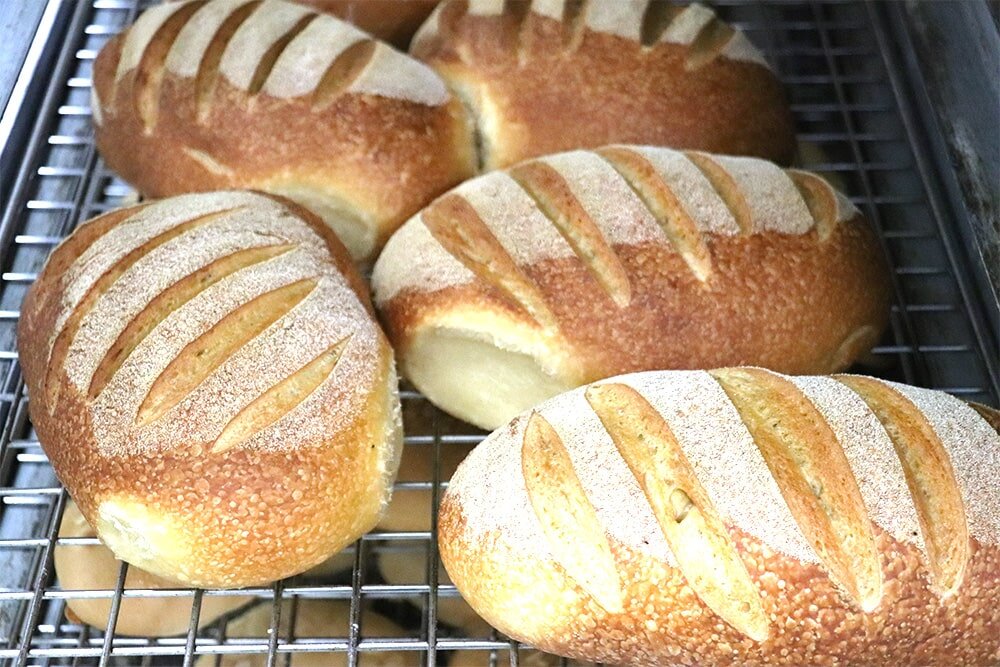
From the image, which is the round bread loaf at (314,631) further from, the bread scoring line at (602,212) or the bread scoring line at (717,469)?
the bread scoring line at (602,212)

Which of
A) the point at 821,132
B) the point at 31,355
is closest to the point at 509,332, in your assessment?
the point at 31,355

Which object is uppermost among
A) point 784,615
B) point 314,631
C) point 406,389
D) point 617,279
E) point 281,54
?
point 281,54

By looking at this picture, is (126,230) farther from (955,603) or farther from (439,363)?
(955,603)

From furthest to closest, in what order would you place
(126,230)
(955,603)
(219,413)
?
(126,230) < (219,413) < (955,603)

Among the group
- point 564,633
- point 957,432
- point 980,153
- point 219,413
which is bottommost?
point 564,633

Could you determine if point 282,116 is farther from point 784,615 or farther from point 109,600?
point 784,615

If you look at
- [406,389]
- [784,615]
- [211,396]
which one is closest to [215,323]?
[211,396]

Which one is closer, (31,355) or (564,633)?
(564,633)

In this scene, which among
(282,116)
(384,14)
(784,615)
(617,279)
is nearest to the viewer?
(784,615)
